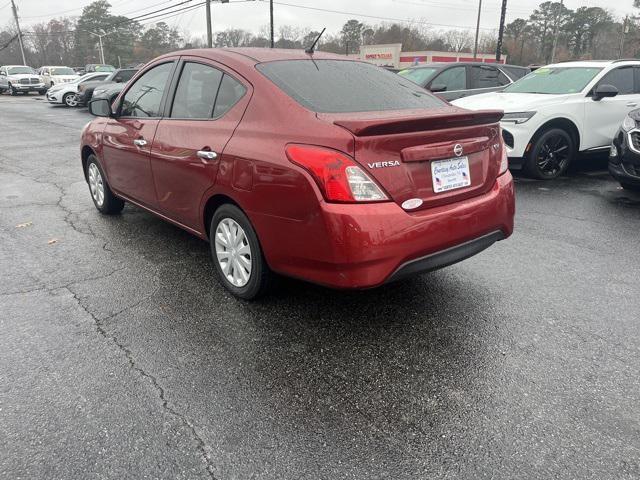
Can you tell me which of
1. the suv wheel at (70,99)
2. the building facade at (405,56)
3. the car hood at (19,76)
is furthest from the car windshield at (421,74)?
the building facade at (405,56)

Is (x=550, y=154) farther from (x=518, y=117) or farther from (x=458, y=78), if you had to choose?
(x=458, y=78)

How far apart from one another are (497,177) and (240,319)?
1.95m

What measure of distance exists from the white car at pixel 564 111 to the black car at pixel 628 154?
0.94 metres

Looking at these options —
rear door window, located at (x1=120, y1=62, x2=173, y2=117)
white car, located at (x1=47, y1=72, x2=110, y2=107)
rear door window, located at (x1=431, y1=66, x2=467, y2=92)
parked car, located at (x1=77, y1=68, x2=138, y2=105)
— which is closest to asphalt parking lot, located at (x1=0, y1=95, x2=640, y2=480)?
rear door window, located at (x1=120, y1=62, x2=173, y2=117)

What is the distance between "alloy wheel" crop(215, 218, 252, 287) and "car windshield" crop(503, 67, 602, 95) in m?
6.14

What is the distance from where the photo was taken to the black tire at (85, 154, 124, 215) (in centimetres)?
525

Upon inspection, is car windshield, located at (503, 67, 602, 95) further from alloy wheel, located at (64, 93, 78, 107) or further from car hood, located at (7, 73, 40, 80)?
car hood, located at (7, 73, 40, 80)

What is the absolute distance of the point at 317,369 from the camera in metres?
2.67

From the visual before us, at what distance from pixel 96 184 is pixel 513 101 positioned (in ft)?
19.0

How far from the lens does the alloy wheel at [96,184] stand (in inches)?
211

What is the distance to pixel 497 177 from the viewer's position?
3.29m

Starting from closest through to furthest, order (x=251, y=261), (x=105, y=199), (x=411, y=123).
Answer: (x=411, y=123) → (x=251, y=261) → (x=105, y=199)

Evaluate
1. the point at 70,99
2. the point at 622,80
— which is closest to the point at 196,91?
the point at 622,80

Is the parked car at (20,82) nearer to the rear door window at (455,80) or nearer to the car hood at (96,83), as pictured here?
the car hood at (96,83)
